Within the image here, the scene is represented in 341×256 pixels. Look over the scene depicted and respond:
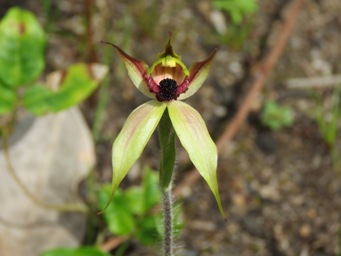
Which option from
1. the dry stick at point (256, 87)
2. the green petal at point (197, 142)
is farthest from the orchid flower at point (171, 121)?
the dry stick at point (256, 87)

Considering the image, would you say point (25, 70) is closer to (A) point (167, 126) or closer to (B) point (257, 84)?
(A) point (167, 126)

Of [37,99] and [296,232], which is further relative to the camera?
[296,232]

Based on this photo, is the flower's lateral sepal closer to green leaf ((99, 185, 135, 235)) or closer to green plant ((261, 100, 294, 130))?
green leaf ((99, 185, 135, 235))

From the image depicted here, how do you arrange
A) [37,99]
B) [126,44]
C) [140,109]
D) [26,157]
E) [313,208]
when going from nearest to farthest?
1. [140,109]
2. [37,99]
3. [26,157]
4. [313,208]
5. [126,44]

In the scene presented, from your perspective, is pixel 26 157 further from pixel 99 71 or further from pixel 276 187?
pixel 276 187

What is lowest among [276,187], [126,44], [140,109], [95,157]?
[140,109]

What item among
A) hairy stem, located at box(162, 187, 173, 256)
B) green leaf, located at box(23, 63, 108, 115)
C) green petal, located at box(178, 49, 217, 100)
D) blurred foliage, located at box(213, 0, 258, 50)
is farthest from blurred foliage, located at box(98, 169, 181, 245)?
blurred foliage, located at box(213, 0, 258, 50)

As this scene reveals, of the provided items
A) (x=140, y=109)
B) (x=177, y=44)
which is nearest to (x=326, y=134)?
(x=177, y=44)
